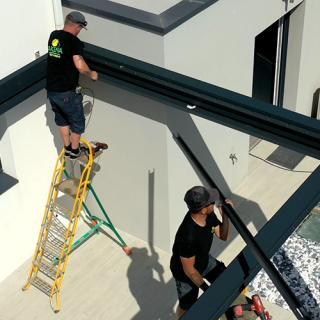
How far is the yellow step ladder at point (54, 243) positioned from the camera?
8.61 m

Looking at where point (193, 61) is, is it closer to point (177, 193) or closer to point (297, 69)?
point (177, 193)

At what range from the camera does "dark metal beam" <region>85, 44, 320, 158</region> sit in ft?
22.3

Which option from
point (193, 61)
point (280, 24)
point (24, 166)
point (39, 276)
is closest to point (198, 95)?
point (193, 61)

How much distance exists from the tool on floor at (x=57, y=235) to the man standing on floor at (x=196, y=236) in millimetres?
1925

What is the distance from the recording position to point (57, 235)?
29.8 feet

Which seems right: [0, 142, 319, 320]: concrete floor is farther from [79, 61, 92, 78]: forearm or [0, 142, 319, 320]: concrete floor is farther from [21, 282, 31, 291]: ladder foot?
[79, 61, 92, 78]: forearm

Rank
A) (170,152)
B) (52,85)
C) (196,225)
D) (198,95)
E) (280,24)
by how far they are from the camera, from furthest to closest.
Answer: (280,24)
(170,152)
(52,85)
(198,95)
(196,225)

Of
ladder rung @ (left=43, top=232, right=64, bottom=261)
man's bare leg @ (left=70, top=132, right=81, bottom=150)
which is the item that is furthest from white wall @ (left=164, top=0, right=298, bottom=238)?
ladder rung @ (left=43, top=232, right=64, bottom=261)

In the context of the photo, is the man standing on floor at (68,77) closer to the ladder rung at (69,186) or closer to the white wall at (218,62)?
the ladder rung at (69,186)

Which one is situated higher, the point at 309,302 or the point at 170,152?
the point at 170,152

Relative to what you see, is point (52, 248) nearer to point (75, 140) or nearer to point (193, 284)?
point (75, 140)

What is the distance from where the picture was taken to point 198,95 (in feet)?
24.3

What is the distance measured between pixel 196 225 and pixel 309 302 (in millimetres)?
2637

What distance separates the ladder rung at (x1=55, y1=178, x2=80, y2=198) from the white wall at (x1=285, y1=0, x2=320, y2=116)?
15.7 feet
